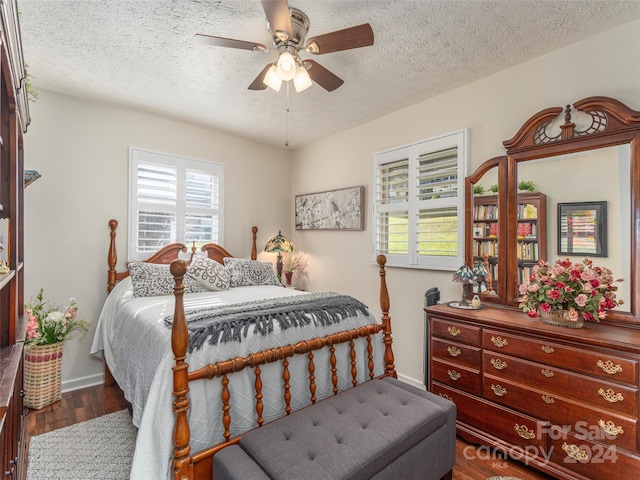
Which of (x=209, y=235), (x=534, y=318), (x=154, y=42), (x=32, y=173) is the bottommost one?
(x=534, y=318)

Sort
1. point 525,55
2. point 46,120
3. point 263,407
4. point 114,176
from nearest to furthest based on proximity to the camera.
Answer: point 263,407
point 525,55
point 46,120
point 114,176

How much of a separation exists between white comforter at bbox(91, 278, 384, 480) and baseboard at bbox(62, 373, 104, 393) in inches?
29.2

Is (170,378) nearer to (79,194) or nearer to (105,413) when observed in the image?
(105,413)

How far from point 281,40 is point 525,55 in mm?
1790

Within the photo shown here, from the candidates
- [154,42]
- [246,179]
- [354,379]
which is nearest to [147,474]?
[354,379]

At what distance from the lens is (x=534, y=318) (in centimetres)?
214

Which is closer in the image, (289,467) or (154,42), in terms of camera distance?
(289,467)

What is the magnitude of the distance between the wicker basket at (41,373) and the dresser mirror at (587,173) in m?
3.73

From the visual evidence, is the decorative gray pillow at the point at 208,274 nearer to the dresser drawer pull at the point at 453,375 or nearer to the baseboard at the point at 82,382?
the baseboard at the point at 82,382

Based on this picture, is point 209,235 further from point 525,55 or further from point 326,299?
point 525,55

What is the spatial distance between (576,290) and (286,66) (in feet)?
6.99

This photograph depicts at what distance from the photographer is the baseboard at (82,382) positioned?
2972 millimetres

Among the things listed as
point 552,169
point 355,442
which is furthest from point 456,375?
point 552,169

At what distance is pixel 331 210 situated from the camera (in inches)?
157
